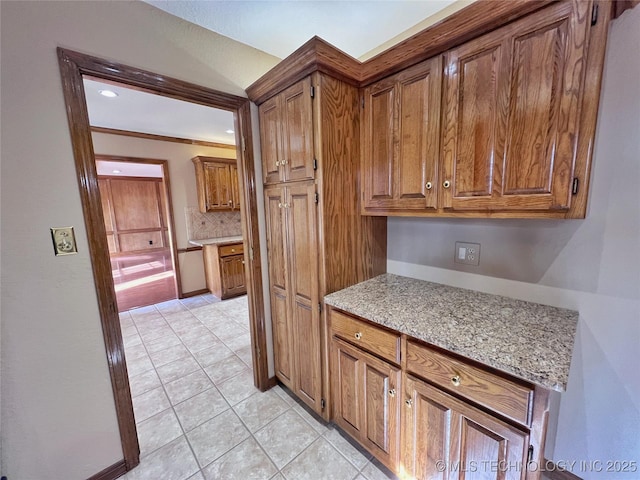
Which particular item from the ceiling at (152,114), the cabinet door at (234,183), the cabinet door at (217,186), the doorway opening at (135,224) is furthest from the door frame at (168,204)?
the doorway opening at (135,224)

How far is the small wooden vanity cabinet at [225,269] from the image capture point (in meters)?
3.82

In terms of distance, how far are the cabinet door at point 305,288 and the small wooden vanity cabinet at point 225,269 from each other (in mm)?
2469

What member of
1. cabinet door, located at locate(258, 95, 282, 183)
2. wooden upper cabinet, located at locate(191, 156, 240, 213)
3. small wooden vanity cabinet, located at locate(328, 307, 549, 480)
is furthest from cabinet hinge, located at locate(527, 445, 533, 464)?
wooden upper cabinet, located at locate(191, 156, 240, 213)

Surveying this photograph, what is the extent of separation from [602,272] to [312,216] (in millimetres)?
1334

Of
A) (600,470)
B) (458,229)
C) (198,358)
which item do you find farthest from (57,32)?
(600,470)

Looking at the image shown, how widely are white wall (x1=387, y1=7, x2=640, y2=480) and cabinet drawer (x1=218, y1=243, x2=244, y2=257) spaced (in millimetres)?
3406

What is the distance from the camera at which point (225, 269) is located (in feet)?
12.7

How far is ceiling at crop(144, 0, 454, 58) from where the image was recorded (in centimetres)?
137

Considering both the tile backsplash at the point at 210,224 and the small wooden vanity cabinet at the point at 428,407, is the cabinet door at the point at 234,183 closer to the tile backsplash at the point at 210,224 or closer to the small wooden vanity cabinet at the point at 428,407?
the tile backsplash at the point at 210,224

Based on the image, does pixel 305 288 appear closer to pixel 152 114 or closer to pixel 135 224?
pixel 152 114

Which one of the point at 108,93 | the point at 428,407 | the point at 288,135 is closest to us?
the point at 428,407

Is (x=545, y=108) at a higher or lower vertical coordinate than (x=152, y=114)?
lower

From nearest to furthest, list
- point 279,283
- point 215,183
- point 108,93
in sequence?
point 279,283
point 108,93
point 215,183

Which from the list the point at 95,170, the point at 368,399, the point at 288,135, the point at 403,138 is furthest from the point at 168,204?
the point at 368,399
